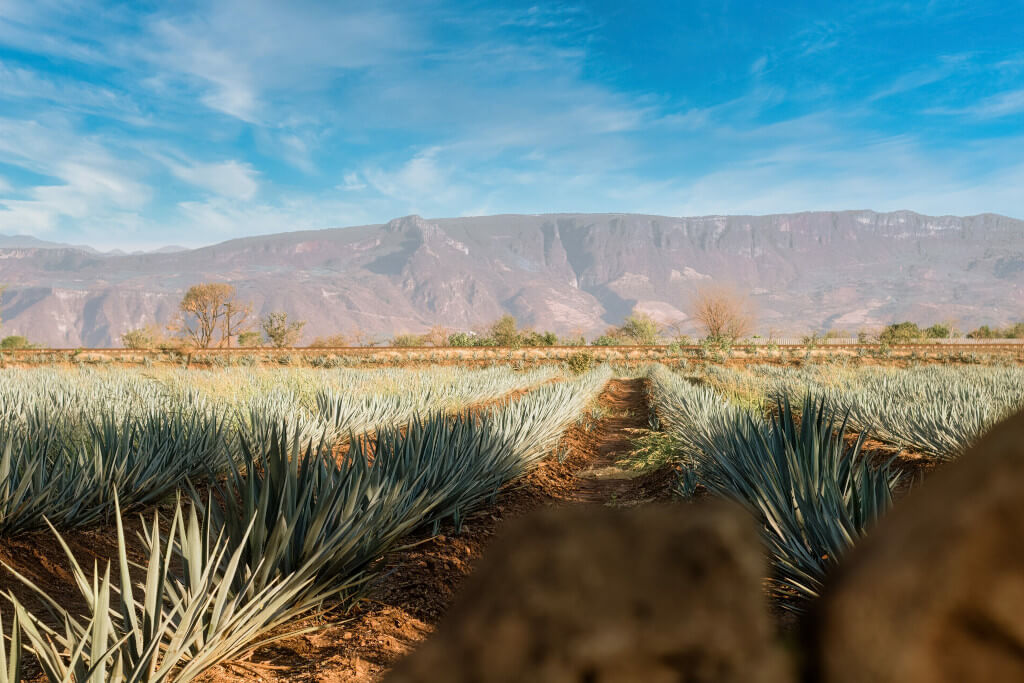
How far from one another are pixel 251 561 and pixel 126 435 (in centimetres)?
299

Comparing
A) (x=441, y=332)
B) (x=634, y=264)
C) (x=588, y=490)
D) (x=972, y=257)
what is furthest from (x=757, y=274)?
(x=588, y=490)

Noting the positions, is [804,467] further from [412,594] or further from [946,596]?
[946,596]

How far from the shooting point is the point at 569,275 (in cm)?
18075

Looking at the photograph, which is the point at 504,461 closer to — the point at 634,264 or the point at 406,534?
the point at 406,534

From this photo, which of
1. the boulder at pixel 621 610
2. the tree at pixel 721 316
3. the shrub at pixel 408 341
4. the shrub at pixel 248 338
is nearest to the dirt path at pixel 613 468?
the boulder at pixel 621 610

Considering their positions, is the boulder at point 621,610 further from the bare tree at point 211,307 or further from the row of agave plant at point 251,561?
the bare tree at point 211,307

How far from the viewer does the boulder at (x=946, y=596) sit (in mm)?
239

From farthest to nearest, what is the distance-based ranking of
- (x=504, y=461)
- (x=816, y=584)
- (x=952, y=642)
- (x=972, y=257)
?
(x=972, y=257)
(x=504, y=461)
(x=816, y=584)
(x=952, y=642)

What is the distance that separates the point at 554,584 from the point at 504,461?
477cm

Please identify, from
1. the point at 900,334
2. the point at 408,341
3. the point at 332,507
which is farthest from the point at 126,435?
the point at 900,334

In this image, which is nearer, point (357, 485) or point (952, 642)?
point (952, 642)

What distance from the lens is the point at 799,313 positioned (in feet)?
414

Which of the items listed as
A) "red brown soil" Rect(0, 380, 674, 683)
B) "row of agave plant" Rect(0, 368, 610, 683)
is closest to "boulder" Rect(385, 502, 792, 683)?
"red brown soil" Rect(0, 380, 674, 683)

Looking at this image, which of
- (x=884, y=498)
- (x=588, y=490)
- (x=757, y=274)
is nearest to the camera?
(x=884, y=498)
